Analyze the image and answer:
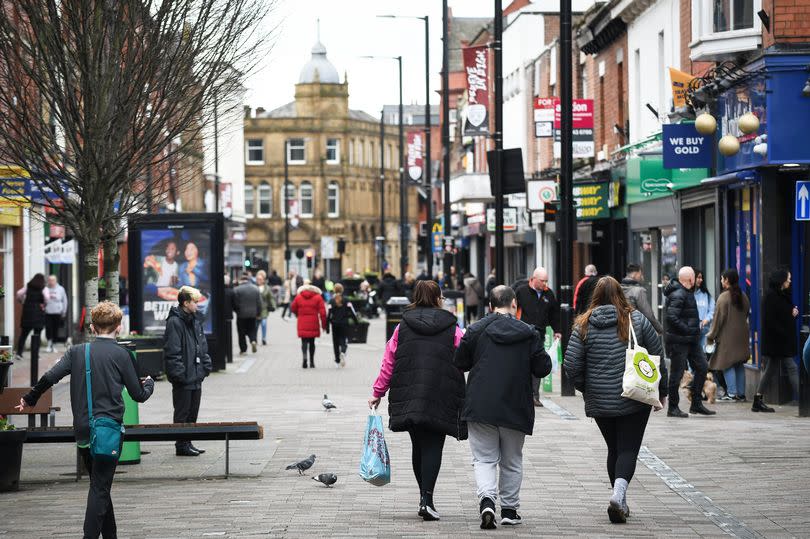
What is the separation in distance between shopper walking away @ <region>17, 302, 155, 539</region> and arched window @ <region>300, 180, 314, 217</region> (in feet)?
346

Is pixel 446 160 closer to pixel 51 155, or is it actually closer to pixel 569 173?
pixel 569 173

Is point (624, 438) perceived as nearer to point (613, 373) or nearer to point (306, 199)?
point (613, 373)

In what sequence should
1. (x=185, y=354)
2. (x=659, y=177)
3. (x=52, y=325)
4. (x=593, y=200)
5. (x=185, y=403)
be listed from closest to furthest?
1. (x=185, y=354)
2. (x=185, y=403)
3. (x=659, y=177)
4. (x=593, y=200)
5. (x=52, y=325)

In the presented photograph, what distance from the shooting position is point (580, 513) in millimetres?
11203

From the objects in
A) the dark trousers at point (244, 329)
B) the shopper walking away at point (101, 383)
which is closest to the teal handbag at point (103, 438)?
the shopper walking away at point (101, 383)

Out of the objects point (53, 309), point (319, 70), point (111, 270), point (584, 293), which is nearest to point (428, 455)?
point (111, 270)

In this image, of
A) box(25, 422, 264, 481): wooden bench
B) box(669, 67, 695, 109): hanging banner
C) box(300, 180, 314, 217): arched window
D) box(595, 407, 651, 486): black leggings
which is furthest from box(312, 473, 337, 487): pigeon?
box(300, 180, 314, 217): arched window

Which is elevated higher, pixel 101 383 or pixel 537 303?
pixel 537 303

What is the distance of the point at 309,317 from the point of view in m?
29.9

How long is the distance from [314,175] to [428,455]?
347 ft

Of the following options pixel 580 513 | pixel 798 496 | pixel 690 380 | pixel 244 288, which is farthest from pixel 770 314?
pixel 244 288

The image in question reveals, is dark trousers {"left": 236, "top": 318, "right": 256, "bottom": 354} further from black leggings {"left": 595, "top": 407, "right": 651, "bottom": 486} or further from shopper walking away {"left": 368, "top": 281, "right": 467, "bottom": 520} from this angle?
black leggings {"left": 595, "top": 407, "right": 651, "bottom": 486}

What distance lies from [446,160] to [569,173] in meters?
18.0

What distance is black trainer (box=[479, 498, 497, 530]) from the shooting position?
10281mm
